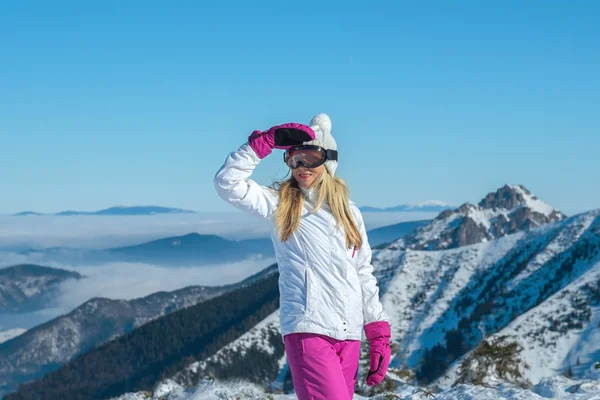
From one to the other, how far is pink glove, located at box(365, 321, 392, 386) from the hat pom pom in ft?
7.50

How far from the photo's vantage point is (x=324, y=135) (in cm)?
A: 811

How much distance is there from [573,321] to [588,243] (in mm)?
53127

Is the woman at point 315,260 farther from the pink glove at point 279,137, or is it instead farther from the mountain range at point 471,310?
the mountain range at point 471,310

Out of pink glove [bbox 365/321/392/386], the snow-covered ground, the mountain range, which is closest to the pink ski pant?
pink glove [bbox 365/321/392/386]

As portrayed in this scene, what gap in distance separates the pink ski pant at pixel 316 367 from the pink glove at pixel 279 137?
200 centimetres

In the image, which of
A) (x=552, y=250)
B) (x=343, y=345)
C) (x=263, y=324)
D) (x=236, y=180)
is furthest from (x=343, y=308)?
(x=552, y=250)

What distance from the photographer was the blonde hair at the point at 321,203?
7578mm

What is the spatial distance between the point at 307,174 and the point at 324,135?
555mm

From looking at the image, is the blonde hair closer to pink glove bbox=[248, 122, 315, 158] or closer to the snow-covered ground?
pink glove bbox=[248, 122, 315, 158]

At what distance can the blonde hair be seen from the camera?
7.58 metres

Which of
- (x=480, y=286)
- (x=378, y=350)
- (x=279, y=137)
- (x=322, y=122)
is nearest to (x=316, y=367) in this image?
(x=378, y=350)

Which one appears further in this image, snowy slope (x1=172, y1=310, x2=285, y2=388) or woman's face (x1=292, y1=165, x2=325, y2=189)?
snowy slope (x1=172, y1=310, x2=285, y2=388)

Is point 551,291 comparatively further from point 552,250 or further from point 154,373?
point 154,373

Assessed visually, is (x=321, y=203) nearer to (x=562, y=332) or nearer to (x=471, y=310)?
(x=562, y=332)
